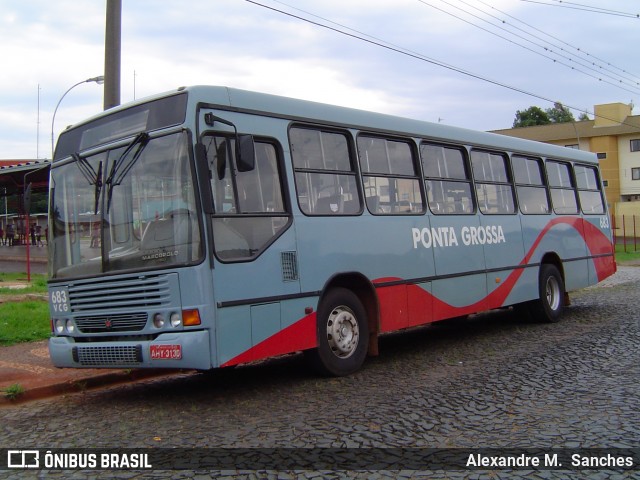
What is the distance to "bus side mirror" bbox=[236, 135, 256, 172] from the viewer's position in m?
6.75

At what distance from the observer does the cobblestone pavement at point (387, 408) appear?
5.43m

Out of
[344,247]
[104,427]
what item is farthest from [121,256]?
[344,247]

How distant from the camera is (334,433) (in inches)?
223

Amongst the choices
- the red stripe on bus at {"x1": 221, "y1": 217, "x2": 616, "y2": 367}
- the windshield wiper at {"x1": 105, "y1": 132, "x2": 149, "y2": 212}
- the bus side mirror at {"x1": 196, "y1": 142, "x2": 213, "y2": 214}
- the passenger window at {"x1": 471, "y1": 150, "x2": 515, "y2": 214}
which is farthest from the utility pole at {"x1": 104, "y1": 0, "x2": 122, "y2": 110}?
the passenger window at {"x1": 471, "y1": 150, "x2": 515, "y2": 214}

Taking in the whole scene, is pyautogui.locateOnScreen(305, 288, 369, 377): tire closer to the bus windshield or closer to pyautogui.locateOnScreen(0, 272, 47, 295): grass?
the bus windshield

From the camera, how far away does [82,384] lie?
8133 millimetres

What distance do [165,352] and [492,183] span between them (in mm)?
6686

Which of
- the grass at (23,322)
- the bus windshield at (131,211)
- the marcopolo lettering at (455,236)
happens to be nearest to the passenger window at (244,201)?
the bus windshield at (131,211)

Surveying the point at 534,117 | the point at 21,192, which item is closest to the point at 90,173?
the point at 21,192

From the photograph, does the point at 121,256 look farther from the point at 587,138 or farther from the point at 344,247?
the point at 587,138

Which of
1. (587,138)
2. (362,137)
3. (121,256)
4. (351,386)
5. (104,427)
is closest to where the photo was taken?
(104,427)

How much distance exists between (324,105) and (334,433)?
4.16 meters

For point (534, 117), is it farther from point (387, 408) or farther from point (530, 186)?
point (387, 408)

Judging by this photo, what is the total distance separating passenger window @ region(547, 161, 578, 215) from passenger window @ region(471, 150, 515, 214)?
172 centimetres
